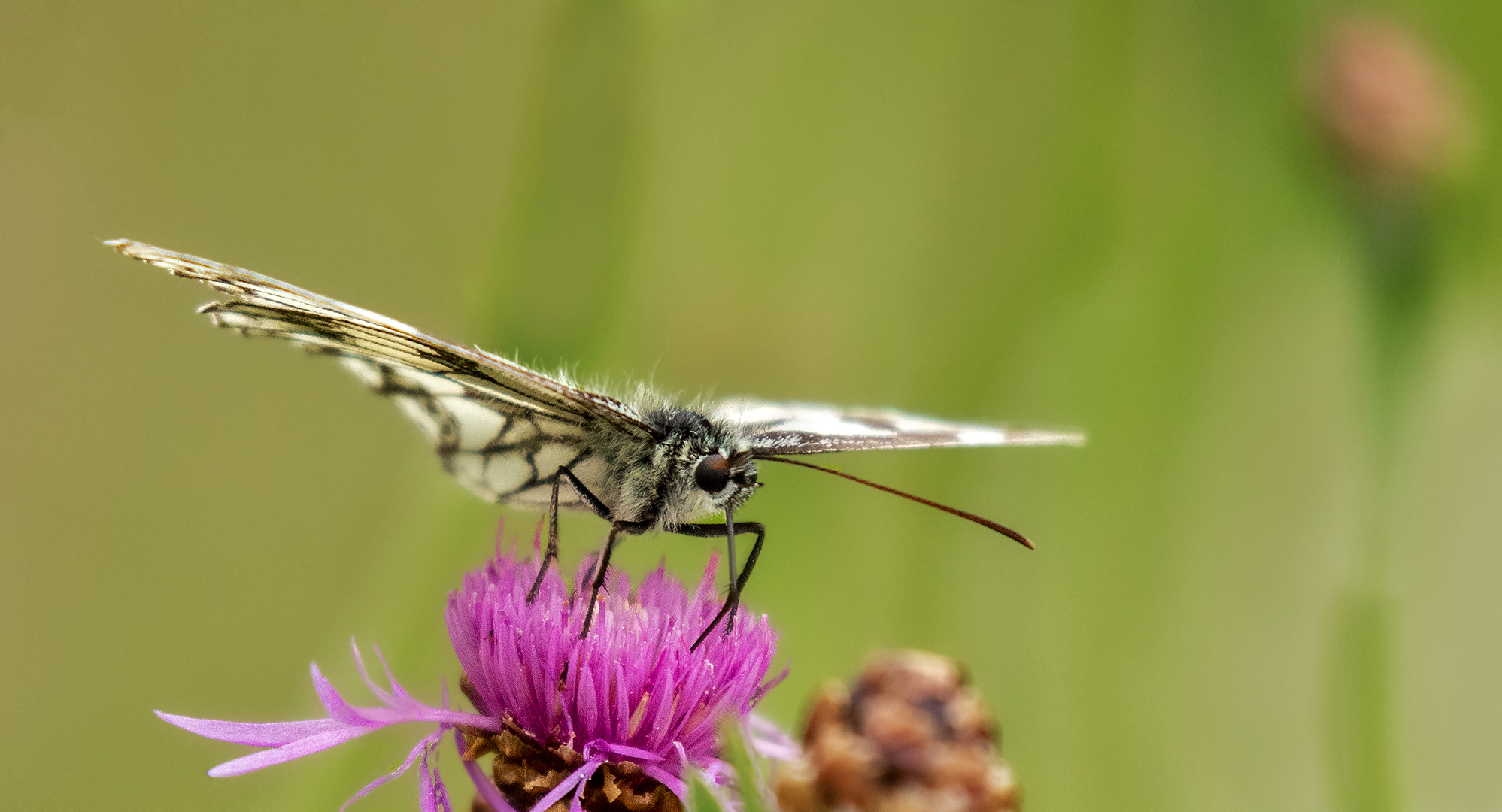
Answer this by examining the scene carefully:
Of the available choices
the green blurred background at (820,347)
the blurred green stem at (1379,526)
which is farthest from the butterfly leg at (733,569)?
the blurred green stem at (1379,526)

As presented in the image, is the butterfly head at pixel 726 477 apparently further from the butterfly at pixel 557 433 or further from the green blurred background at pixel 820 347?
the green blurred background at pixel 820 347

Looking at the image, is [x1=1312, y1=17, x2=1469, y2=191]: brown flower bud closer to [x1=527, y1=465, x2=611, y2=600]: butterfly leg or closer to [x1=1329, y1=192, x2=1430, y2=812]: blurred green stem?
[x1=1329, y1=192, x2=1430, y2=812]: blurred green stem

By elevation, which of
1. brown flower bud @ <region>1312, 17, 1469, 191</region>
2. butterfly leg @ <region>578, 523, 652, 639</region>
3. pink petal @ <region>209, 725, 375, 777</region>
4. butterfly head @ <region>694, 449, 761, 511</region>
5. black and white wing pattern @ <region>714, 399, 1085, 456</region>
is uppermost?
brown flower bud @ <region>1312, 17, 1469, 191</region>

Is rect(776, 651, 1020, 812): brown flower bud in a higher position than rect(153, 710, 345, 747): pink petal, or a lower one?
higher

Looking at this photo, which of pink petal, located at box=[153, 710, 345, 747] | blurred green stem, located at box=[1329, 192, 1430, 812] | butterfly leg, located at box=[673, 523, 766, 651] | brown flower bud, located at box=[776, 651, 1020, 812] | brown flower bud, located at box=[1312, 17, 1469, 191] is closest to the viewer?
brown flower bud, located at box=[776, 651, 1020, 812]

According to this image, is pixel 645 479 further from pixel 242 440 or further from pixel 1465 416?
pixel 1465 416

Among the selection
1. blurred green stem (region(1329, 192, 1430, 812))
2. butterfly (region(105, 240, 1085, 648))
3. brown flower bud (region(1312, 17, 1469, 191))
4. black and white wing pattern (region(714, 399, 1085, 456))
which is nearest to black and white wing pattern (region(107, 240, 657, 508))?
butterfly (region(105, 240, 1085, 648))

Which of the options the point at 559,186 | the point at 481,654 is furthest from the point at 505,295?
the point at 481,654

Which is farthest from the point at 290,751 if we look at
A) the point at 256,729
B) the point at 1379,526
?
Answer: the point at 1379,526

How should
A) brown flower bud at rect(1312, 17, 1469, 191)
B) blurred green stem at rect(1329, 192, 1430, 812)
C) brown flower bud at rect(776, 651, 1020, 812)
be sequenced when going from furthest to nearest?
brown flower bud at rect(1312, 17, 1469, 191), blurred green stem at rect(1329, 192, 1430, 812), brown flower bud at rect(776, 651, 1020, 812)
